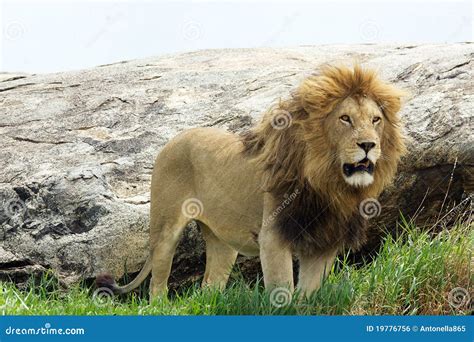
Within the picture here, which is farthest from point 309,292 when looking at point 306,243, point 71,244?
point 71,244

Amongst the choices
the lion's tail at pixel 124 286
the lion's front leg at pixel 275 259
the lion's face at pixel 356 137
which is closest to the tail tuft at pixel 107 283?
the lion's tail at pixel 124 286

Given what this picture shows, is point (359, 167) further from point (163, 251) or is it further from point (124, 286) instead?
point (124, 286)

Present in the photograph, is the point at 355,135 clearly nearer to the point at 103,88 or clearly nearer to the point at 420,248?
the point at 420,248

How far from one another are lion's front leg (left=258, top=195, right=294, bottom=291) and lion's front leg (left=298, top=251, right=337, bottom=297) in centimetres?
27

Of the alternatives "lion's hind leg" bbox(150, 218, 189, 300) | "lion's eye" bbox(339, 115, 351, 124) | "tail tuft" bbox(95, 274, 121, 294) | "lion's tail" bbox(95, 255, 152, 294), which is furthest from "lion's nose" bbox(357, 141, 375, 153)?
Answer: "tail tuft" bbox(95, 274, 121, 294)

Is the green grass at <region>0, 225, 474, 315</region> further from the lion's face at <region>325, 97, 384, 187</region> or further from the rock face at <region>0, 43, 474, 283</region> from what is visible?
the lion's face at <region>325, 97, 384, 187</region>

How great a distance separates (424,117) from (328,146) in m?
1.83

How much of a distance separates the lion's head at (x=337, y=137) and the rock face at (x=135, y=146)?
1.39 m

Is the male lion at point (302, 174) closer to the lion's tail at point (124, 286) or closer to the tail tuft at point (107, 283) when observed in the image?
the lion's tail at point (124, 286)

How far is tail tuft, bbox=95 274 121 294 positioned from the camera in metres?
6.80

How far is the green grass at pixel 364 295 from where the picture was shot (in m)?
5.80

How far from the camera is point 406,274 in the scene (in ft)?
20.3

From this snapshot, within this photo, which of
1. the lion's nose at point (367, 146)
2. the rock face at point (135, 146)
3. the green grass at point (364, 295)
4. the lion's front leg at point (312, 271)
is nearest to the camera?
the lion's nose at point (367, 146)

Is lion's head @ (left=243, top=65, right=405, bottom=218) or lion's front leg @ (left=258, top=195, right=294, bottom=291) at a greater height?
lion's head @ (left=243, top=65, right=405, bottom=218)
